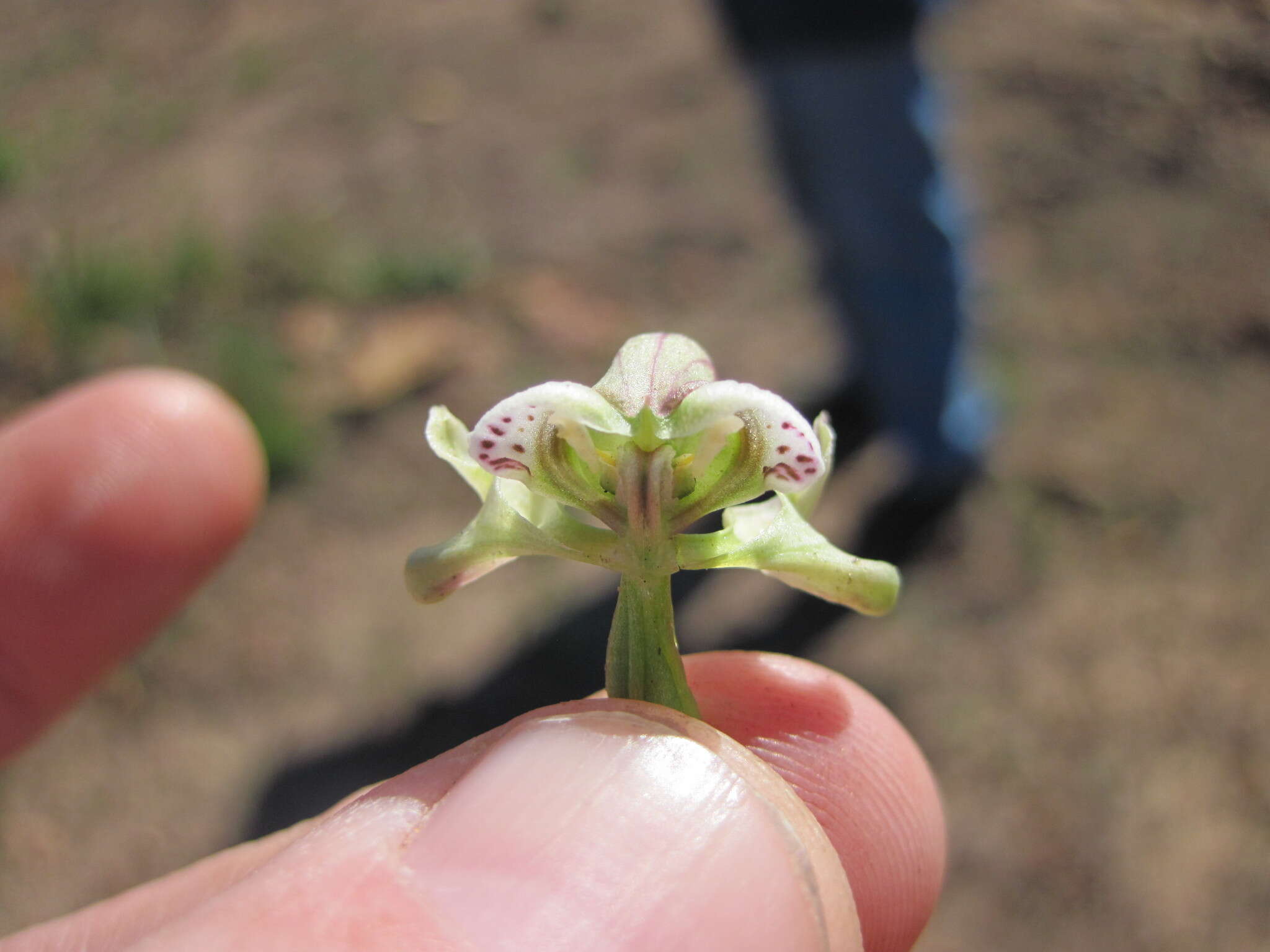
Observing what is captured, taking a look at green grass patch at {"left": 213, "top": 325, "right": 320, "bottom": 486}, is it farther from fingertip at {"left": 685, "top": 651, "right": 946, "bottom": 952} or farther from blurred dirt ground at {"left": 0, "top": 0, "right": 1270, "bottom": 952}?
fingertip at {"left": 685, "top": 651, "right": 946, "bottom": 952}

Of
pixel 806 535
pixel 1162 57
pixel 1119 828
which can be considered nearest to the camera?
pixel 806 535

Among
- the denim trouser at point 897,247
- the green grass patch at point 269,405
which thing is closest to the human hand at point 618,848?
the green grass patch at point 269,405

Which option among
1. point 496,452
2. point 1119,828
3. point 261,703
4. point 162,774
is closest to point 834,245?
point 1119,828

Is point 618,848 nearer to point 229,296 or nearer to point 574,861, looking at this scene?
point 574,861

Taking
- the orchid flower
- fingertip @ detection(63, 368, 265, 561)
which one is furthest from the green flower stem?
fingertip @ detection(63, 368, 265, 561)

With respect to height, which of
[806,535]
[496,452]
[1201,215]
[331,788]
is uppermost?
[496,452]

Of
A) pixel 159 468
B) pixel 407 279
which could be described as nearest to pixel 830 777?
pixel 159 468

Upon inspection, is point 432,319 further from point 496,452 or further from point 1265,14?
point 1265,14
